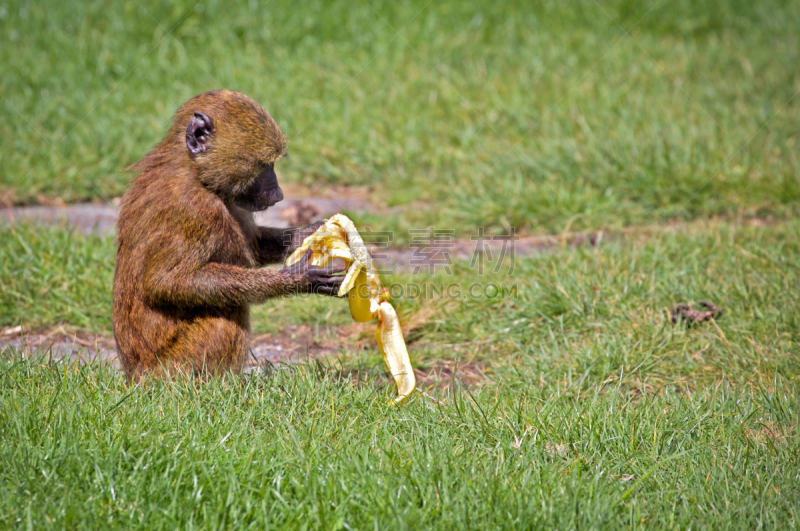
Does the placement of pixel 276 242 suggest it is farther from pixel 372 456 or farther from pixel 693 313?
pixel 693 313

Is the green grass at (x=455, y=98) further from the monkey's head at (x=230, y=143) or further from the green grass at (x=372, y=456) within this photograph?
the green grass at (x=372, y=456)

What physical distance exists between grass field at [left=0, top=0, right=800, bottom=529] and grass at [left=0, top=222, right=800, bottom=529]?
15 millimetres

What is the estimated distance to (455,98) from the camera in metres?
7.90

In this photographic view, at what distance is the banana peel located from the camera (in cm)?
372

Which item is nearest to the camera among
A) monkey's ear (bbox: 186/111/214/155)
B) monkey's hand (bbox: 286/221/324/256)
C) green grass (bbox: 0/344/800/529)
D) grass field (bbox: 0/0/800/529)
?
green grass (bbox: 0/344/800/529)

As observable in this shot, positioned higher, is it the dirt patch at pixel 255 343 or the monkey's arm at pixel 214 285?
the monkey's arm at pixel 214 285

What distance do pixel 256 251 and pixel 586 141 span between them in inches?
153

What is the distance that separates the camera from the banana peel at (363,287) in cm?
372

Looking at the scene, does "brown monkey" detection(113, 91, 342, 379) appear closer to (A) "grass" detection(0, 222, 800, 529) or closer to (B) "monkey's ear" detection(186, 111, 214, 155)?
(B) "monkey's ear" detection(186, 111, 214, 155)

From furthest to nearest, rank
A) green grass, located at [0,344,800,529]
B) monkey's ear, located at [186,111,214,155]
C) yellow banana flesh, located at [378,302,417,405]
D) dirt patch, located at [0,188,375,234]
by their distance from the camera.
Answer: dirt patch, located at [0,188,375,234]
yellow banana flesh, located at [378,302,417,405]
monkey's ear, located at [186,111,214,155]
green grass, located at [0,344,800,529]

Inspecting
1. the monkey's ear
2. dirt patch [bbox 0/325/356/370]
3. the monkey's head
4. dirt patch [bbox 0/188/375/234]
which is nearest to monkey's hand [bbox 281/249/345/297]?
the monkey's head

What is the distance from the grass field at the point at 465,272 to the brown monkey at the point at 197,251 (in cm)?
24

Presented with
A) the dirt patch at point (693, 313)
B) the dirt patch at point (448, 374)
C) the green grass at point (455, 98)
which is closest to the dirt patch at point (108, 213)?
the green grass at point (455, 98)

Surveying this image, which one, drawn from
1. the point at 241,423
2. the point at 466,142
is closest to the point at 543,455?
the point at 241,423
